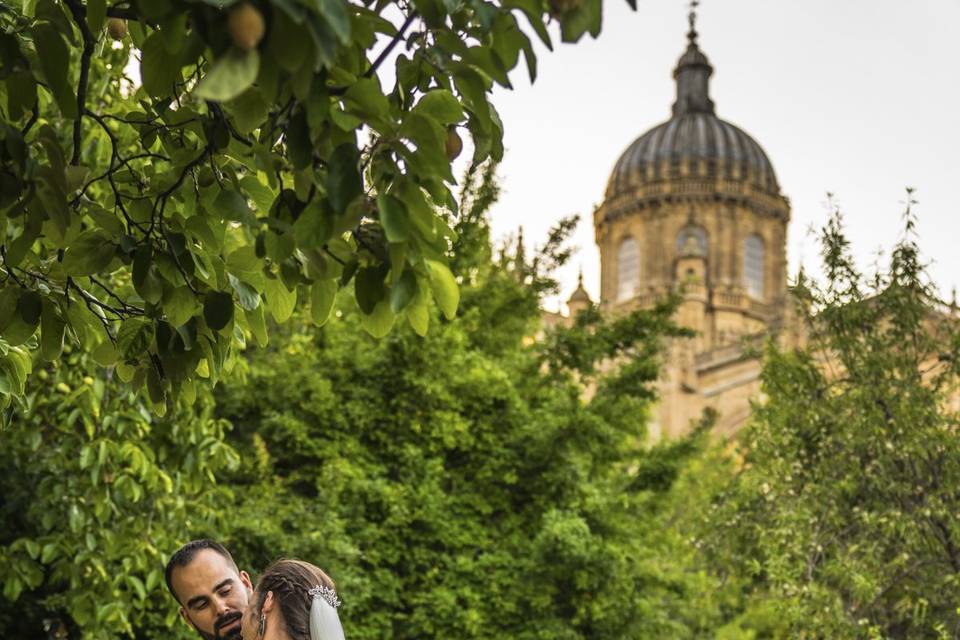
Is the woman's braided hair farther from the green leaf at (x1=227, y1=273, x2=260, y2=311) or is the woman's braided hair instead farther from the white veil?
the green leaf at (x1=227, y1=273, x2=260, y2=311)

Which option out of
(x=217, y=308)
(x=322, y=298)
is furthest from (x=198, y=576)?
(x=322, y=298)

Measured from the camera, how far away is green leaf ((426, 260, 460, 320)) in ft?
8.64

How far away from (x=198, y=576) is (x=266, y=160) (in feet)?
6.81

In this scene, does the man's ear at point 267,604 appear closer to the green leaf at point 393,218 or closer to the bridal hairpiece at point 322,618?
the bridal hairpiece at point 322,618

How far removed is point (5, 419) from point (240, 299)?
149cm

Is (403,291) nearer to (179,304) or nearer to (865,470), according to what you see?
(179,304)

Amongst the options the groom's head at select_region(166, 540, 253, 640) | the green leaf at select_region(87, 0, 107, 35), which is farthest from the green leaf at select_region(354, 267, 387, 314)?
the groom's head at select_region(166, 540, 253, 640)

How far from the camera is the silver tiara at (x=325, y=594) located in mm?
4066

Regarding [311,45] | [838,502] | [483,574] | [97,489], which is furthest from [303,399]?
[311,45]

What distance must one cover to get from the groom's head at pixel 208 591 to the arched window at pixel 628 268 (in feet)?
203

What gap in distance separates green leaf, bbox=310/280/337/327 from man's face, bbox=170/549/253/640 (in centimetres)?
177

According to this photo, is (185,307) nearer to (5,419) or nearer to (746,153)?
(5,419)

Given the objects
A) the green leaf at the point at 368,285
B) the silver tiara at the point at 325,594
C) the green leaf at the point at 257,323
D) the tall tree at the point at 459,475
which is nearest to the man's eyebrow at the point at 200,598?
the silver tiara at the point at 325,594

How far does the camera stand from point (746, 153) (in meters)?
68.2
